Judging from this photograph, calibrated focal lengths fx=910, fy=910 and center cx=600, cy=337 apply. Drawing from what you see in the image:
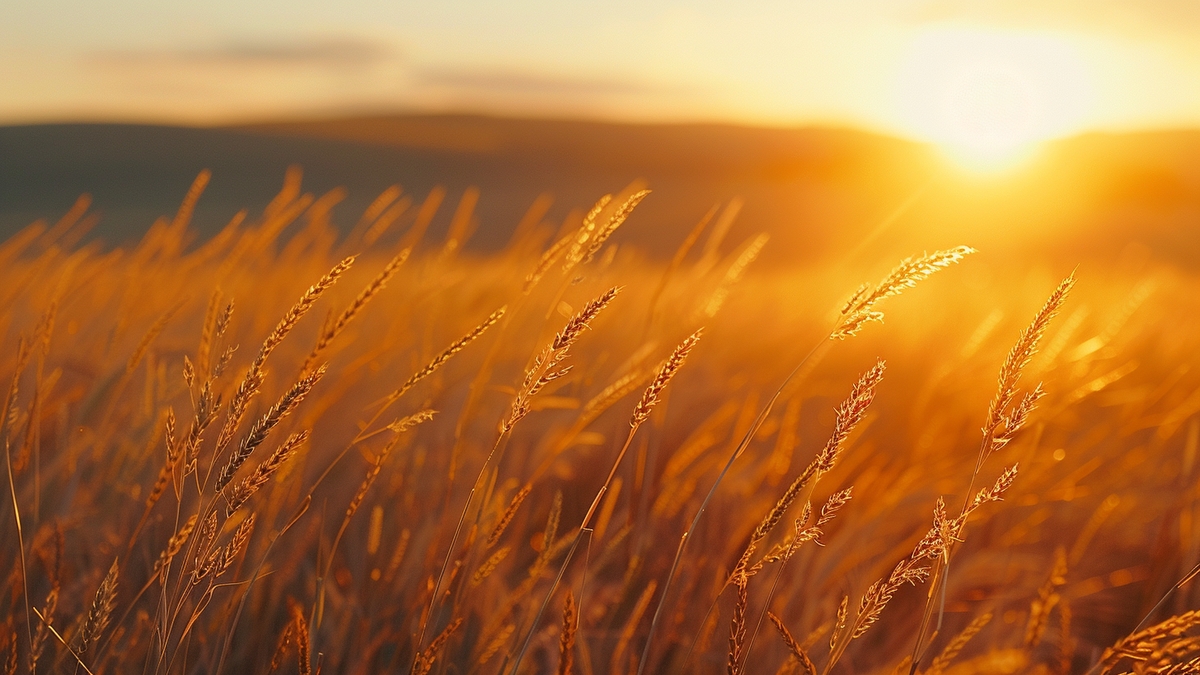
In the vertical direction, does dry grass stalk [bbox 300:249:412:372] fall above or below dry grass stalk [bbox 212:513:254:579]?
above

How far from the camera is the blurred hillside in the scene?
714 inches

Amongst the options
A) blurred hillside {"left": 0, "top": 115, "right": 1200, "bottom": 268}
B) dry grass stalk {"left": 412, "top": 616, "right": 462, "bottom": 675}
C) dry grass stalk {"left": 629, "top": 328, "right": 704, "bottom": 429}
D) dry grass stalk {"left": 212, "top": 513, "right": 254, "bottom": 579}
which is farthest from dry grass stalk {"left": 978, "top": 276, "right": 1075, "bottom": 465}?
blurred hillside {"left": 0, "top": 115, "right": 1200, "bottom": 268}

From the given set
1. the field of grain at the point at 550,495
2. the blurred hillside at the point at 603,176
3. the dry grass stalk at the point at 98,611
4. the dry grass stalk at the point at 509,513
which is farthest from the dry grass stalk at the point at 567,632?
the blurred hillside at the point at 603,176

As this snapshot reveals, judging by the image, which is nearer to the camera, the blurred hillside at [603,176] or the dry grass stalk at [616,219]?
the dry grass stalk at [616,219]

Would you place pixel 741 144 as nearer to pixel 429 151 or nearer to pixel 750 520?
pixel 429 151

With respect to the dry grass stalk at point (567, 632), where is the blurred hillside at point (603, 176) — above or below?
above

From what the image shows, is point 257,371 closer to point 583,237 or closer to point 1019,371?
point 583,237

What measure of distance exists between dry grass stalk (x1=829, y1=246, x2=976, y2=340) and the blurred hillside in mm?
11960

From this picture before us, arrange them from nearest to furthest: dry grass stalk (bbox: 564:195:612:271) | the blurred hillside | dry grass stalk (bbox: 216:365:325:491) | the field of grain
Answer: dry grass stalk (bbox: 216:365:325:491)
the field of grain
dry grass stalk (bbox: 564:195:612:271)
the blurred hillside

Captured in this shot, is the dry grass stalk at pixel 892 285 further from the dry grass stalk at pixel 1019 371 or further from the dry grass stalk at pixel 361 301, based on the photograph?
the dry grass stalk at pixel 361 301

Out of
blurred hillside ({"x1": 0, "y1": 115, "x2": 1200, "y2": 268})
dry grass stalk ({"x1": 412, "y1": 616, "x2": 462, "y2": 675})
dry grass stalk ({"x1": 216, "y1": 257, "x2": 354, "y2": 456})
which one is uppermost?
blurred hillside ({"x1": 0, "y1": 115, "x2": 1200, "y2": 268})

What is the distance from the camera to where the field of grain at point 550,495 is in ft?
2.44

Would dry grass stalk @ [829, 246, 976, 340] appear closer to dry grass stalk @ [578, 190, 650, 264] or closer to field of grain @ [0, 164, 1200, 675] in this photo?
field of grain @ [0, 164, 1200, 675]

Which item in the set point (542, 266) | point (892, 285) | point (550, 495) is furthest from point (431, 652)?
point (550, 495)
